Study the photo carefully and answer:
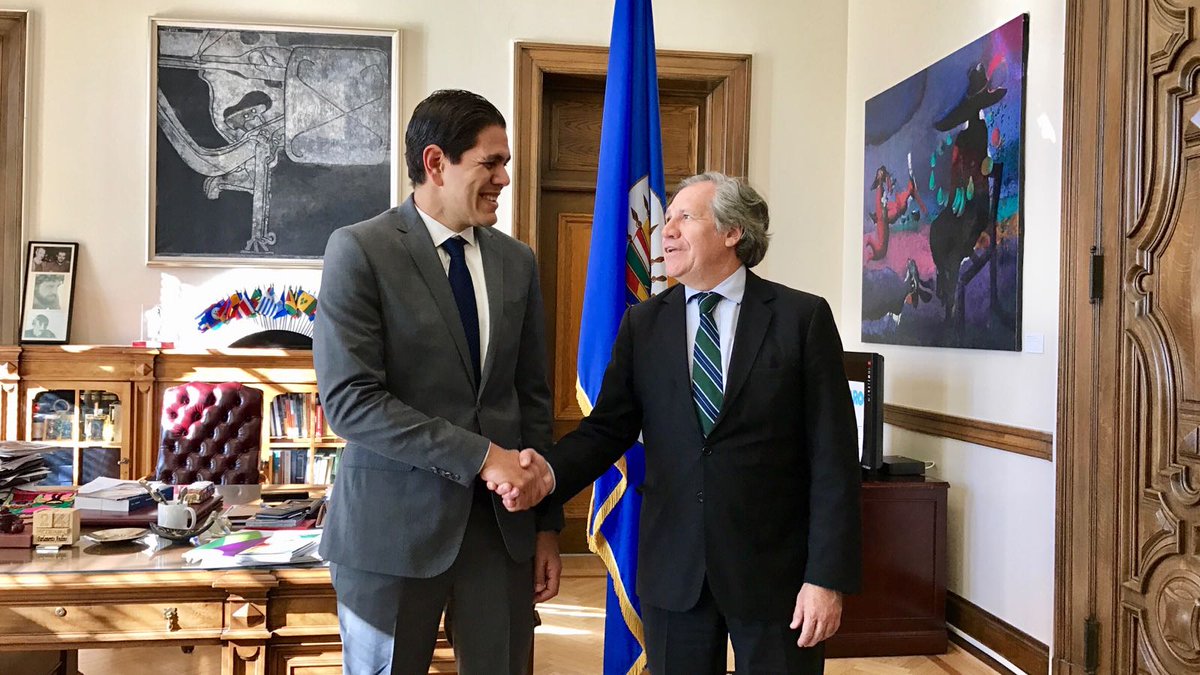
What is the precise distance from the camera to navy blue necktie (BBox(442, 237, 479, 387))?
1859mm

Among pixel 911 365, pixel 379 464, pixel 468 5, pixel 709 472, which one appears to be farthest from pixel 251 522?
pixel 468 5

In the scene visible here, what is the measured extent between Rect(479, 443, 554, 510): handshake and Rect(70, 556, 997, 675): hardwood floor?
80.3 inches

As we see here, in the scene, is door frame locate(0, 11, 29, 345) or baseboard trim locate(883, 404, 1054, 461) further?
door frame locate(0, 11, 29, 345)

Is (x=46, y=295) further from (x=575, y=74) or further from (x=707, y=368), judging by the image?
(x=707, y=368)

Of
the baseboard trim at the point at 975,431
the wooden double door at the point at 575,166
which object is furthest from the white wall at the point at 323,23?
the baseboard trim at the point at 975,431

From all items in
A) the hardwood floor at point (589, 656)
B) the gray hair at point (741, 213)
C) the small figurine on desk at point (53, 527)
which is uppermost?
the gray hair at point (741, 213)

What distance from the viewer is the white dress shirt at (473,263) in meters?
1.88

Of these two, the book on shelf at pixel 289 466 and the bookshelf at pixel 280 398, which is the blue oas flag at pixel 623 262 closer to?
the bookshelf at pixel 280 398

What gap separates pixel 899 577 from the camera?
12.8ft

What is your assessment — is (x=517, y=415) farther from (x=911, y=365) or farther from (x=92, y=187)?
(x=92, y=187)

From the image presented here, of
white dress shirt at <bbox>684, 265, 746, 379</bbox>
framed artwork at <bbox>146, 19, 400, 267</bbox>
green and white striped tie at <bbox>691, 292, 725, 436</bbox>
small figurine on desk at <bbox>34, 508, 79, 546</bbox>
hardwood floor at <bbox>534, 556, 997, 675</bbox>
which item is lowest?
hardwood floor at <bbox>534, 556, 997, 675</bbox>

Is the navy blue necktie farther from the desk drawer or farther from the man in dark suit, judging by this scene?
the desk drawer

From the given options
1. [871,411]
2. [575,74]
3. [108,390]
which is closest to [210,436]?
[108,390]

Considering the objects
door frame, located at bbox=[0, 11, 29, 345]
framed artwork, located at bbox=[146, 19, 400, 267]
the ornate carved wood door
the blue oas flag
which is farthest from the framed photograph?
the ornate carved wood door
